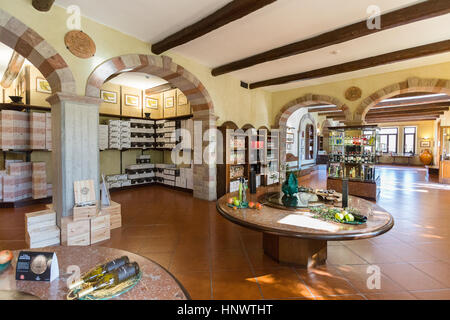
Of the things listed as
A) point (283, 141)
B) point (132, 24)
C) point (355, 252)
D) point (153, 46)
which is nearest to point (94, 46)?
point (132, 24)

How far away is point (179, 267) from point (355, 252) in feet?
7.55

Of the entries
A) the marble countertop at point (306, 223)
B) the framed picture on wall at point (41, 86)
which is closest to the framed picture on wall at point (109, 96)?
the framed picture on wall at point (41, 86)

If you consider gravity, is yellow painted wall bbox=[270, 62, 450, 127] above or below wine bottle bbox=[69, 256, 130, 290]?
above

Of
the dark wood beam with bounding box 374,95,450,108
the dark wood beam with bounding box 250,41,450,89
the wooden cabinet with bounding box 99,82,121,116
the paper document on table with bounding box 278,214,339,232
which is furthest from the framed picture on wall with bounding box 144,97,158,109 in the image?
the dark wood beam with bounding box 374,95,450,108

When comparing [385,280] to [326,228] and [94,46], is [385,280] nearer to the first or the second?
[326,228]

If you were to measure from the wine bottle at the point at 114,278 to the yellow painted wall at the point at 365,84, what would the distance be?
6935 mm

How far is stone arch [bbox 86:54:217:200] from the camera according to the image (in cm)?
443

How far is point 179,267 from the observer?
2.66 meters

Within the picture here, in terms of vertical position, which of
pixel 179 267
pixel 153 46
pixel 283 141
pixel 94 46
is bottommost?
pixel 179 267

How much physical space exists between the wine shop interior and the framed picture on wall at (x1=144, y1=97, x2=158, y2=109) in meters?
0.15

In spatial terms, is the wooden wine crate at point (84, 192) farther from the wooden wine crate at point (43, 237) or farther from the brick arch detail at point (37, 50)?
the brick arch detail at point (37, 50)

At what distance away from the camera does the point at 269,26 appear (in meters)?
3.76

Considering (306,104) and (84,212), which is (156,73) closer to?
(84,212)

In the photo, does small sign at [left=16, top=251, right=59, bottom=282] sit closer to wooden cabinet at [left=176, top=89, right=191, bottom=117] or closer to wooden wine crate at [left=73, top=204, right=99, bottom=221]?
wooden wine crate at [left=73, top=204, right=99, bottom=221]
